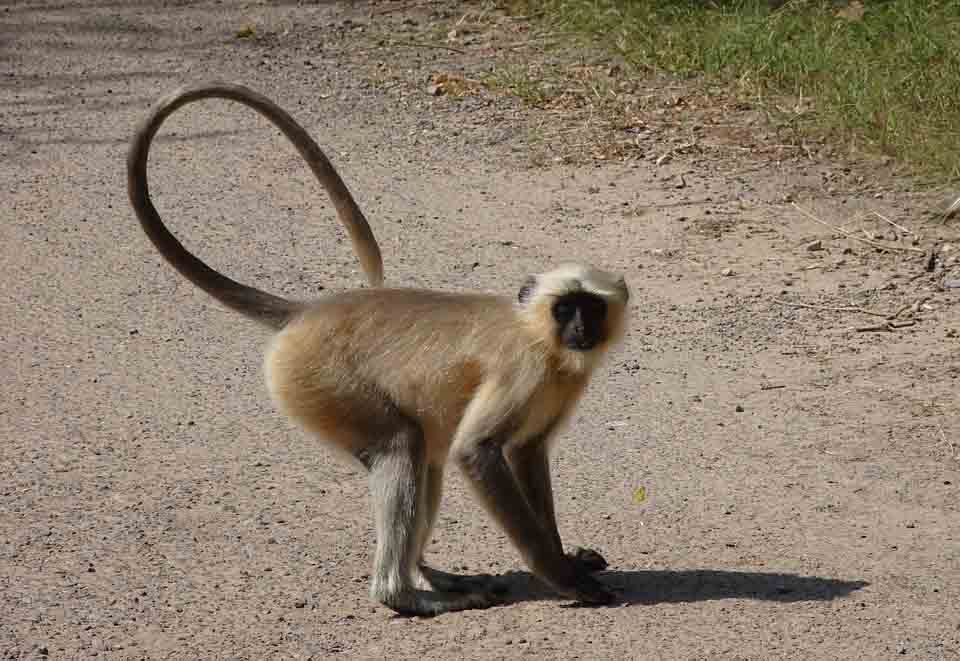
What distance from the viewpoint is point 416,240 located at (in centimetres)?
862

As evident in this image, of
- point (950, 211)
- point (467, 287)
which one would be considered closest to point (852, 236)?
point (950, 211)

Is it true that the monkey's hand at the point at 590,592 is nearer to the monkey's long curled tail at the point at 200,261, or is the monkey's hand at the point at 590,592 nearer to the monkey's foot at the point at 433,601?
the monkey's foot at the point at 433,601

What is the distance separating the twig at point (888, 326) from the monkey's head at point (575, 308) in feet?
8.82

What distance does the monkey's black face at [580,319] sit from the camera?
15.6ft

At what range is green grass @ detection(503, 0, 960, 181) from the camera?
9.19 meters

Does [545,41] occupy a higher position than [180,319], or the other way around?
[545,41]

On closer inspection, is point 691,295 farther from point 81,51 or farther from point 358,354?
point 81,51

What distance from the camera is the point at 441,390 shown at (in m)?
4.93

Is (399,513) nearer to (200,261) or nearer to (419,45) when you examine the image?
(200,261)

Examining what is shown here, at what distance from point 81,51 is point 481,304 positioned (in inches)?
320

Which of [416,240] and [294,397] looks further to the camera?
[416,240]

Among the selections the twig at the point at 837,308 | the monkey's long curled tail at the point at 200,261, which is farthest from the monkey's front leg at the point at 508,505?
the twig at the point at 837,308

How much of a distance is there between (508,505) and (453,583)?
484mm

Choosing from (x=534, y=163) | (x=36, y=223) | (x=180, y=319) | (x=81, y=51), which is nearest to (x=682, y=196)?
(x=534, y=163)
